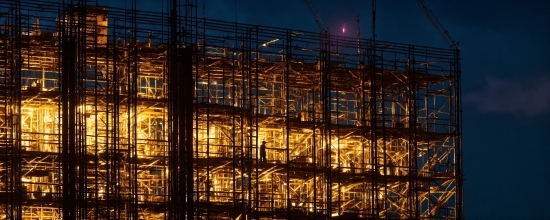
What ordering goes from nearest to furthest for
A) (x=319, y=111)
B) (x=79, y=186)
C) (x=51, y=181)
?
(x=79, y=186), (x=51, y=181), (x=319, y=111)

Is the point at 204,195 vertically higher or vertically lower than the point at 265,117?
lower

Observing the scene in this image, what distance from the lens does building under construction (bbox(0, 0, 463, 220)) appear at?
60.7 metres

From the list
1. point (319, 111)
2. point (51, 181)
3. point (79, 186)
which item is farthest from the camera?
point (319, 111)

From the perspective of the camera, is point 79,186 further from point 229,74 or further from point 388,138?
point 388,138

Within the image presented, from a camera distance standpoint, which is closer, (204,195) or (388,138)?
(204,195)

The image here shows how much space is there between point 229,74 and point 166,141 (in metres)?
6.82

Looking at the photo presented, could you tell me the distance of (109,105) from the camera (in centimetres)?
6309

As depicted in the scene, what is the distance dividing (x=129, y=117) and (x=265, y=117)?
335 inches

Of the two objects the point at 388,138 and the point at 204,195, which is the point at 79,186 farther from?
the point at 388,138

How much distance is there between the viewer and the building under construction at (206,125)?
60688 mm

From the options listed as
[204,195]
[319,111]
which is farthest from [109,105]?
[319,111]

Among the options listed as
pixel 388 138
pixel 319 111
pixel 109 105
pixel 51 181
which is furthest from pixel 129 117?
pixel 388 138

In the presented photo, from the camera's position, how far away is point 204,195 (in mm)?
65312

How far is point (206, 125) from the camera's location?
6719 centimetres
